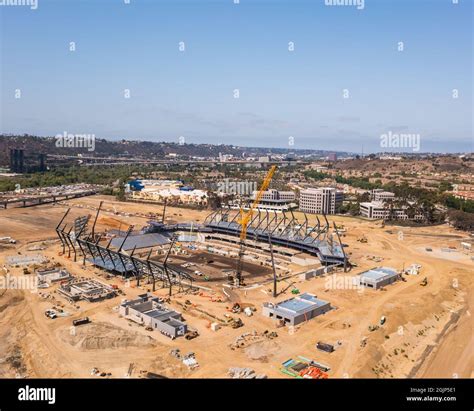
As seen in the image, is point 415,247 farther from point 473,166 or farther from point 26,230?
point 473,166

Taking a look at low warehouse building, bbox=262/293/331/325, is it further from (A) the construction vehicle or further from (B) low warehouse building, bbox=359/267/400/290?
(A) the construction vehicle

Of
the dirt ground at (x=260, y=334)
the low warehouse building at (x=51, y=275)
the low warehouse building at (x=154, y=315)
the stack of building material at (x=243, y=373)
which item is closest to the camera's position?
the stack of building material at (x=243, y=373)

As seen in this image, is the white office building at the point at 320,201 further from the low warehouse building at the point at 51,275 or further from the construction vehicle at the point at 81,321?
the construction vehicle at the point at 81,321

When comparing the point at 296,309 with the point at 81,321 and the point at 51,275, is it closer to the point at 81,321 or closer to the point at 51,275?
the point at 81,321

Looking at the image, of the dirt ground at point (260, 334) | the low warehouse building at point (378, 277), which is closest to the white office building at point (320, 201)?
the dirt ground at point (260, 334)

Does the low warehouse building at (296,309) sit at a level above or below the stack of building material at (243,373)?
above

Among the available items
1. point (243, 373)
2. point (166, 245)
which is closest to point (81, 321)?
point (243, 373)
